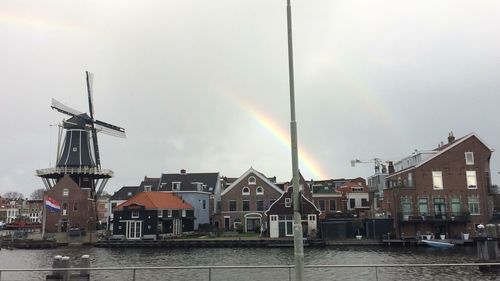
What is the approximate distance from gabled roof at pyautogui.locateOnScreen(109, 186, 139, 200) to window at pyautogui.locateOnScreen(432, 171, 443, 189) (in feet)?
198

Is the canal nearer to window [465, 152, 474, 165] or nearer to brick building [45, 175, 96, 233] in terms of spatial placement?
window [465, 152, 474, 165]

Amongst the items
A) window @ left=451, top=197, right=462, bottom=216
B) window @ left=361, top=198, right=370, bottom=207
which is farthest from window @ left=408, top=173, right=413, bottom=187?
window @ left=361, top=198, right=370, bottom=207

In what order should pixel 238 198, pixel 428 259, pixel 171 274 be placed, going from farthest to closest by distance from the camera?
pixel 238 198, pixel 428 259, pixel 171 274

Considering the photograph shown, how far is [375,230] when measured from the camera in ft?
226

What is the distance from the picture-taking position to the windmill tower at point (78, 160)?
294 ft

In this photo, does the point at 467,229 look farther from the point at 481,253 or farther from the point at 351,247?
the point at 481,253

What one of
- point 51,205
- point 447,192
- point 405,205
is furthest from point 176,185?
point 447,192

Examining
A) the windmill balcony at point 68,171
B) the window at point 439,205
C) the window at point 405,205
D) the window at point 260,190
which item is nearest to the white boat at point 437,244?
the window at point 405,205

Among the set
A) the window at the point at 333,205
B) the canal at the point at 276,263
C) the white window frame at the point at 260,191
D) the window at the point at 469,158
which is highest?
the window at the point at 469,158

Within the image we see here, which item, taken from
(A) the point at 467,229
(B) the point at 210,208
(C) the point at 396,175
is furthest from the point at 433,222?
(B) the point at 210,208

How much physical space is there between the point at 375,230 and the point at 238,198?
1067 inches

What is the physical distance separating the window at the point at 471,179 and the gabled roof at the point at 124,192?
65.1 metres

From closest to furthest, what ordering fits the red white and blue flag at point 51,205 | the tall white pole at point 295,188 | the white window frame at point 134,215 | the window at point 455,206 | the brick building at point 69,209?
the tall white pole at point 295,188, the window at point 455,206, the white window frame at point 134,215, the red white and blue flag at point 51,205, the brick building at point 69,209

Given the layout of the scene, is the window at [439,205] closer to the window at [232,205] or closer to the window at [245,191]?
the window at [245,191]
